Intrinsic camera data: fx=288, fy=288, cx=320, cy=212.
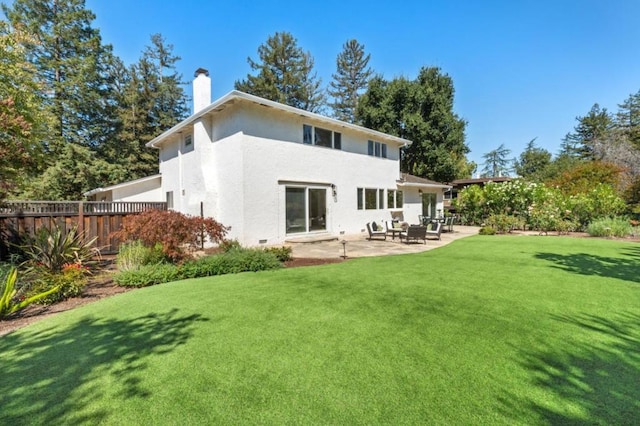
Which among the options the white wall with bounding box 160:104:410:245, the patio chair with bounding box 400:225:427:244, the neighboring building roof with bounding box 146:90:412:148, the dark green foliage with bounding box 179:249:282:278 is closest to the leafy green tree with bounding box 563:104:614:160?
the patio chair with bounding box 400:225:427:244

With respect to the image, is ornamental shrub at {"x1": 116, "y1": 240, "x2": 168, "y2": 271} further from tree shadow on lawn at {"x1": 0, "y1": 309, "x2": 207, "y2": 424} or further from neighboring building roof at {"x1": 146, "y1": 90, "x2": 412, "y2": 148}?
neighboring building roof at {"x1": 146, "y1": 90, "x2": 412, "y2": 148}

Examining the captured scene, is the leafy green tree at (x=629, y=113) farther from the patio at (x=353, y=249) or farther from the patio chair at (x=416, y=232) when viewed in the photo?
the patio at (x=353, y=249)

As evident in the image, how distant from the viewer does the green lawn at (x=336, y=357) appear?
7.61ft

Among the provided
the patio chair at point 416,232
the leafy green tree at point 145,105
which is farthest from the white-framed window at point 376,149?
the leafy green tree at point 145,105

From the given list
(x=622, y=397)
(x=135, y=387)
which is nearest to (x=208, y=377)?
(x=135, y=387)

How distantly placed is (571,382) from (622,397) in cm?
32

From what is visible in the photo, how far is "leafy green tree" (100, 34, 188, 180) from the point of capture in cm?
2972

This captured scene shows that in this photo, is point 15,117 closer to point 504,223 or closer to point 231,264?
point 231,264

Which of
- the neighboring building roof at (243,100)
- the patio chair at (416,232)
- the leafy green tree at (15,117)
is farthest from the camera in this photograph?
the patio chair at (416,232)

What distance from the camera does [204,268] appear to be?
291 inches

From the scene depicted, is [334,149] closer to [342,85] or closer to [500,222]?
[500,222]

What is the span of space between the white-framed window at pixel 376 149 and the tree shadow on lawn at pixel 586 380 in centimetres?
1514

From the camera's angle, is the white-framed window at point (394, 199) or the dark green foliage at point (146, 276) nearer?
the dark green foliage at point (146, 276)

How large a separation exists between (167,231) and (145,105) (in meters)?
32.3
